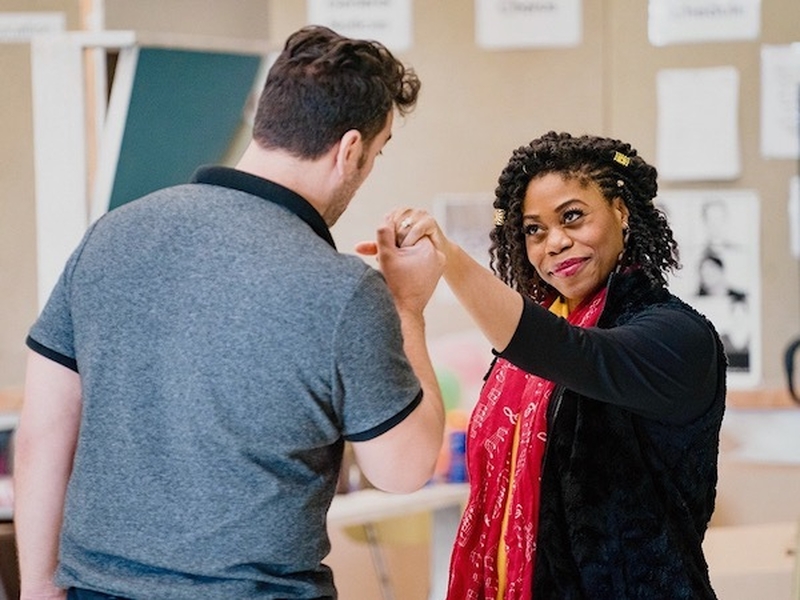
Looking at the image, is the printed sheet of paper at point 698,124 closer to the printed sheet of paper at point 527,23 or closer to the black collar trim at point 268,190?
the printed sheet of paper at point 527,23

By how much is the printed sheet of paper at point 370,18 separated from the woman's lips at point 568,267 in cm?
194

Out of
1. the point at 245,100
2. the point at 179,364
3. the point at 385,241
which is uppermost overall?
the point at 245,100

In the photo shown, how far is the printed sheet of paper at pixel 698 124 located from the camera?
3594 mm

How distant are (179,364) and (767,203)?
8.64 ft

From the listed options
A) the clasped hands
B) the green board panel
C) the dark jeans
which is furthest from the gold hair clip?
the dark jeans

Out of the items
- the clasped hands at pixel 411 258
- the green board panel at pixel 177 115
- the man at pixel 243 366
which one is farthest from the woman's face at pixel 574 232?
the green board panel at pixel 177 115

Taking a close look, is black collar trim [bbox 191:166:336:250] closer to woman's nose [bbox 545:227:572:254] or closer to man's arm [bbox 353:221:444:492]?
man's arm [bbox 353:221:444:492]

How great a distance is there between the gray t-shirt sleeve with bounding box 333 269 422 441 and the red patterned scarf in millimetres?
386

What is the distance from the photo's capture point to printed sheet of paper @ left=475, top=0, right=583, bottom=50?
3580mm

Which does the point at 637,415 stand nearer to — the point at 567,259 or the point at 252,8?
the point at 567,259

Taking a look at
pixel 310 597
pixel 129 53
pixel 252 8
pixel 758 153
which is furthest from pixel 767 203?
pixel 310 597

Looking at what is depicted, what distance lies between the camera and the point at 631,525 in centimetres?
160

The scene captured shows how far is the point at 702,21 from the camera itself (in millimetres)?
3559

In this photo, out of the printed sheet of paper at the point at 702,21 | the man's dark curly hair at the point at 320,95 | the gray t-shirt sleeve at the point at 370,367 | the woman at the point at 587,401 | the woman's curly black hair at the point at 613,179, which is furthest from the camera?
the printed sheet of paper at the point at 702,21
